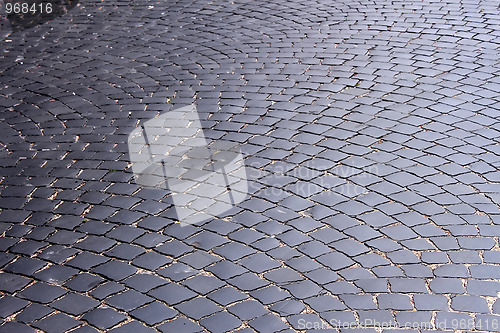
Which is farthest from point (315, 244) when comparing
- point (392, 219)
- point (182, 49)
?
point (182, 49)

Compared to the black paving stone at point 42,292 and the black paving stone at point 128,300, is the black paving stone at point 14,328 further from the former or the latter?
the black paving stone at point 128,300

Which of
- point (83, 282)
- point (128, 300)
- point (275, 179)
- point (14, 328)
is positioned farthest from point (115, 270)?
point (275, 179)

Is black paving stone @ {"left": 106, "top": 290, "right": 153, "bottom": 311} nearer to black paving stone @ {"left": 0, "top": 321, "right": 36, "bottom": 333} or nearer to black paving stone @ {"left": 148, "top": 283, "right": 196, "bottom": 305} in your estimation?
black paving stone @ {"left": 148, "top": 283, "right": 196, "bottom": 305}

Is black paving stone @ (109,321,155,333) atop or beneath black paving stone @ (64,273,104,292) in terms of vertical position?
atop

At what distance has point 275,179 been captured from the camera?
565 centimetres

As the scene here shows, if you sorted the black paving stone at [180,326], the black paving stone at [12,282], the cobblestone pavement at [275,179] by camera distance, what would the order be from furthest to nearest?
1. the black paving stone at [12,282]
2. the cobblestone pavement at [275,179]
3. the black paving stone at [180,326]

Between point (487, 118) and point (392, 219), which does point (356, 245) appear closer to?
point (392, 219)

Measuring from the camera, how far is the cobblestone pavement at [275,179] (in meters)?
4.31

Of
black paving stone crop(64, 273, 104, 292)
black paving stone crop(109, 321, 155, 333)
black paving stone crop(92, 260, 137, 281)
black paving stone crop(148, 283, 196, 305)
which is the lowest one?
black paving stone crop(64, 273, 104, 292)

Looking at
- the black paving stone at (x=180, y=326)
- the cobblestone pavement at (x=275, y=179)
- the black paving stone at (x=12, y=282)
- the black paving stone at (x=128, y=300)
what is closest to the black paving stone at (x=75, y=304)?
the cobblestone pavement at (x=275, y=179)

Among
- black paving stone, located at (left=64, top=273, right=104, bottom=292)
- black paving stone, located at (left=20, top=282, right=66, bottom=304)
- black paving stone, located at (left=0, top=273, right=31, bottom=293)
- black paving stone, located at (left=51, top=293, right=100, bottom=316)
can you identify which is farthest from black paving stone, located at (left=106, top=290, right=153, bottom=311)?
black paving stone, located at (left=0, top=273, right=31, bottom=293)

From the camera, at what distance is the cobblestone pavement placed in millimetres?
4312

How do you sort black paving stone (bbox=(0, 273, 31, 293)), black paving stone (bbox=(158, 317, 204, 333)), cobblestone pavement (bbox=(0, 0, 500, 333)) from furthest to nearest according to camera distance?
black paving stone (bbox=(0, 273, 31, 293)), cobblestone pavement (bbox=(0, 0, 500, 333)), black paving stone (bbox=(158, 317, 204, 333))

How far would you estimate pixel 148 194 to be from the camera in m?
5.62
